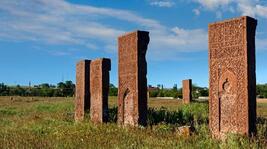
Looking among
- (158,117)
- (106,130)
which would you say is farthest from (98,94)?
(106,130)

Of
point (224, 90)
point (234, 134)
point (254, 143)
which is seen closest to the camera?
point (254, 143)

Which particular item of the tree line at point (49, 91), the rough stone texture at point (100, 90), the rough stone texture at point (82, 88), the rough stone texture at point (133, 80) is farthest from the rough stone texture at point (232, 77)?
the tree line at point (49, 91)

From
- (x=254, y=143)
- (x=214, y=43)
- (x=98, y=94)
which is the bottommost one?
(x=254, y=143)

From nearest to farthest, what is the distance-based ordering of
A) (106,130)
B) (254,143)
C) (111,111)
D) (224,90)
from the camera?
(254,143), (224,90), (106,130), (111,111)

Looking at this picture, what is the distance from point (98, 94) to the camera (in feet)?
55.5

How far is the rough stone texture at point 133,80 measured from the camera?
14102mm

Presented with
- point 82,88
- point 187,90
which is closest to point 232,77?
point 82,88

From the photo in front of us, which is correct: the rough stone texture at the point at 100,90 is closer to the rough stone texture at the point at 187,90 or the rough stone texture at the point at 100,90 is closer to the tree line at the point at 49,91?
the rough stone texture at the point at 187,90

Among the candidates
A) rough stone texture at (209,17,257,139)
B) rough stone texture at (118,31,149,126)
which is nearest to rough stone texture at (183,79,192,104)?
rough stone texture at (118,31,149,126)

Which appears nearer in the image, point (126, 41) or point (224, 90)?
point (224, 90)

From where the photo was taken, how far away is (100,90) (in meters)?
16.7

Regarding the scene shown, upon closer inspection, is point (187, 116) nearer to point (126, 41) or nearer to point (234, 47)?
point (126, 41)

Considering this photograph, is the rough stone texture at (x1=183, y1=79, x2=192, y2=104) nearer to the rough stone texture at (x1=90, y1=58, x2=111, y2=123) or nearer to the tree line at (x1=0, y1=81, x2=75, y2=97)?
the rough stone texture at (x1=90, y1=58, x2=111, y2=123)

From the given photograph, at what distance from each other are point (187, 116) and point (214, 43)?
6014 mm
